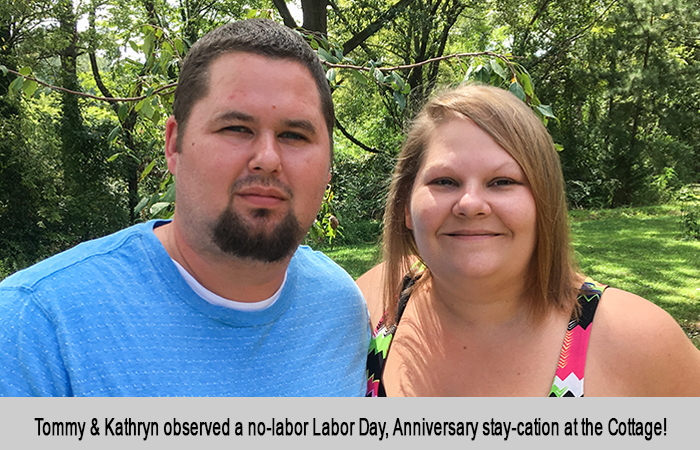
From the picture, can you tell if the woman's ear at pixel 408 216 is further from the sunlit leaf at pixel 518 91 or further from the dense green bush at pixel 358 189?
the dense green bush at pixel 358 189

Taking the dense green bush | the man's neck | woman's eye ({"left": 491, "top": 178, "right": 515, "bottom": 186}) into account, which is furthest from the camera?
the dense green bush

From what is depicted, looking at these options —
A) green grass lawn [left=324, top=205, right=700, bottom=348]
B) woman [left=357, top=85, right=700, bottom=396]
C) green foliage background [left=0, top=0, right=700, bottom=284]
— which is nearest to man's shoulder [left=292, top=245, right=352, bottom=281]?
woman [left=357, top=85, right=700, bottom=396]

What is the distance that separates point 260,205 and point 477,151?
0.81 m

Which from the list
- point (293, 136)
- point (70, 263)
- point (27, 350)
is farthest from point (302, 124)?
point (27, 350)

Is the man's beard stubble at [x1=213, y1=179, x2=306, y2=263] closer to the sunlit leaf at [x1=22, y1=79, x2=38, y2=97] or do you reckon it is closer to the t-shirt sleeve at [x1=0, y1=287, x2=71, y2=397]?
the t-shirt sleeve at [x1=0, y1=287, x2=71, y2=397]

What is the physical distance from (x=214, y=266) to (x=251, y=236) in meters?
0.18

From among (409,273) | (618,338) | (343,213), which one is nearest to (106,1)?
(343,213)

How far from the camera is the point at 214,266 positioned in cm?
171

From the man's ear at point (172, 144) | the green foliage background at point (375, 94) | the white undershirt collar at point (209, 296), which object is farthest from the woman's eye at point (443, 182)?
the green foliage background at point (375, 94)

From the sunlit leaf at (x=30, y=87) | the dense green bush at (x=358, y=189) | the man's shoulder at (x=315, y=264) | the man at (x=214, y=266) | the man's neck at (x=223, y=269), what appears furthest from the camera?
the dense green bush at (x=358, y=189)

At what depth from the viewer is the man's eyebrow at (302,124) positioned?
1666 millimetres

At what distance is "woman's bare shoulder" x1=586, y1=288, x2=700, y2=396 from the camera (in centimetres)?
178

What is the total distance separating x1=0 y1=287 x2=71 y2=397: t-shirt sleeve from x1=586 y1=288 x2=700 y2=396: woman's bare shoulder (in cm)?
169

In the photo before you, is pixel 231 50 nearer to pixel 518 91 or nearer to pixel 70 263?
pixel 70 263
